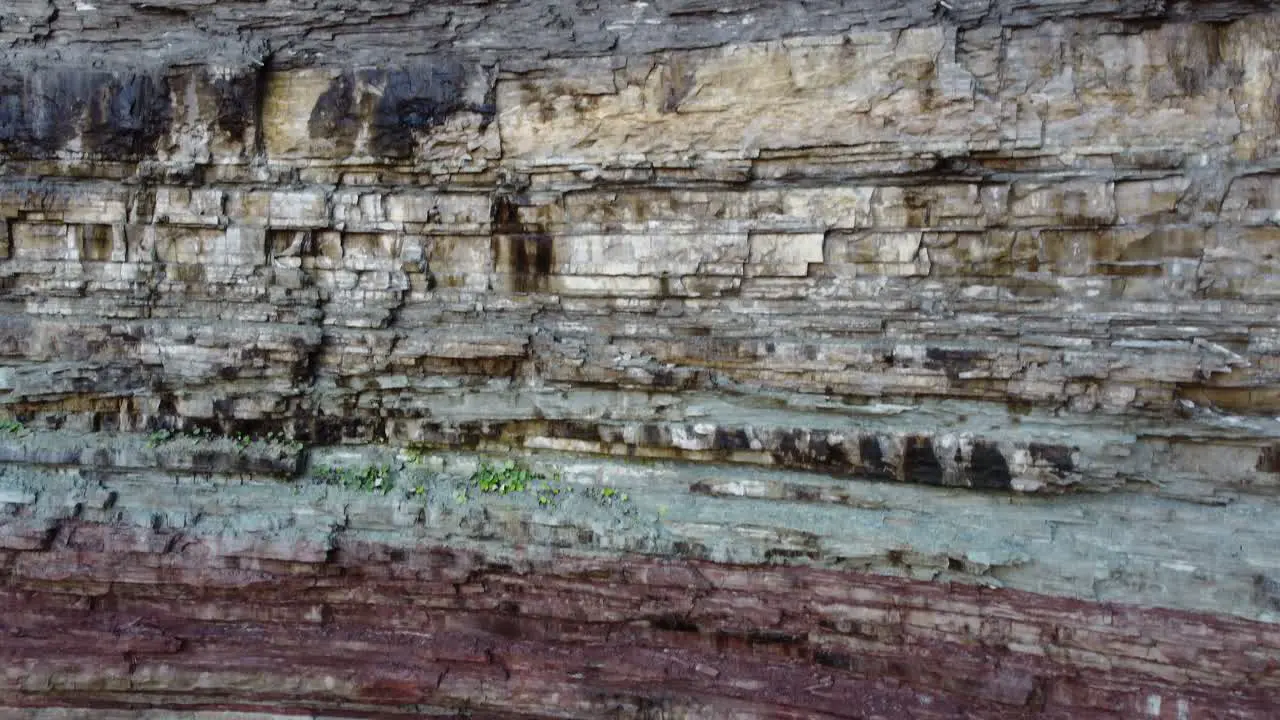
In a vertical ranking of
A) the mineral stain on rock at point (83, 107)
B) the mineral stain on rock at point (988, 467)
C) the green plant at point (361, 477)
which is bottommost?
the green plant at point (361, 477)

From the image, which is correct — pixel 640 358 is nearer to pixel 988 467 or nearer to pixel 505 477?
pixel 505 477

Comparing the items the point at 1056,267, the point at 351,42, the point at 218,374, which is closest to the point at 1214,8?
the point at 1056,267

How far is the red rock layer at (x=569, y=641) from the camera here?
21.0 ft

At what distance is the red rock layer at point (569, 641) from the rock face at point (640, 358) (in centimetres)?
4

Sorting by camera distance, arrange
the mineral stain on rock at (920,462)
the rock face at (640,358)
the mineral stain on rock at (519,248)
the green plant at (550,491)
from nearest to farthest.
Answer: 1. the rock face at (640,358)
2. the mineral stain on rock at (920,462)
3. the green plant at (550,491)
4. the mineral stain on rock at (519,248)

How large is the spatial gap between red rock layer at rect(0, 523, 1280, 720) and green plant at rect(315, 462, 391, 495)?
71 cm

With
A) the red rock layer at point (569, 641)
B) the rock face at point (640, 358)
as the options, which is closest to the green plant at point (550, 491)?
the rock face at point (640, 358)

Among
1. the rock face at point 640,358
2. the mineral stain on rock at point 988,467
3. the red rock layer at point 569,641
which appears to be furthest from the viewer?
the mineral stain on rock at point 988,467

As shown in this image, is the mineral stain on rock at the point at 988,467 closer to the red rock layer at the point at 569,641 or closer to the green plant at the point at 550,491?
the red rock layer at the point at 569,641

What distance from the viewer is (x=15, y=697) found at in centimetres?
695

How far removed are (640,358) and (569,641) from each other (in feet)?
9.86

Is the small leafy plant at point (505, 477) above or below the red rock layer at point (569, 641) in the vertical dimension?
above

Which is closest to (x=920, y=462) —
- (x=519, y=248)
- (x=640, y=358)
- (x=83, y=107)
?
(x=640, y=358)

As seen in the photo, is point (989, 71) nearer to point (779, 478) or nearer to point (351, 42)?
point (779, 478)
